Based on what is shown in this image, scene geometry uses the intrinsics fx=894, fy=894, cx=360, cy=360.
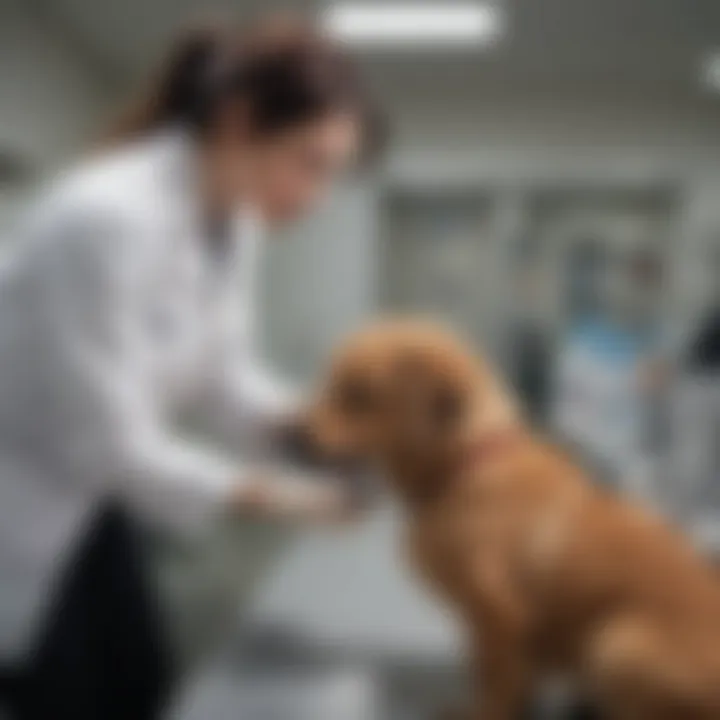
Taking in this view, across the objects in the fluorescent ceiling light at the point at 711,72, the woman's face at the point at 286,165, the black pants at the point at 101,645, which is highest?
the fluorescent ceiling light at the point at 711,72

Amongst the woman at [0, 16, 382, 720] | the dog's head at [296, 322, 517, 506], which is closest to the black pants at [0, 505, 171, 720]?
the woman at [0, 16, 382, 720]

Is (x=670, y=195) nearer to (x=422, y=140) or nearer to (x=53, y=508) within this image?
(x=422, y=140)

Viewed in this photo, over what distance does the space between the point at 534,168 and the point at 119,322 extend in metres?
0.25

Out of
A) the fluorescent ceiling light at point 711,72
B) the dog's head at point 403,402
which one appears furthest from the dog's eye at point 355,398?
the fluorescent ceiling light at point 711,72

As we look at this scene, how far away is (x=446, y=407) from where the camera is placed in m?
0.51

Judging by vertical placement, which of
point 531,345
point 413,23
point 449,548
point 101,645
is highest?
point 413,23

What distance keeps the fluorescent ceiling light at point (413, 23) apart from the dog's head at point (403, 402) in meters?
0.17

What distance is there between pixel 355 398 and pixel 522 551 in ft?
0.45

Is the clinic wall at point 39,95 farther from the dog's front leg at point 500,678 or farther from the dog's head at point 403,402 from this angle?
the dog's front leg at point 500,678

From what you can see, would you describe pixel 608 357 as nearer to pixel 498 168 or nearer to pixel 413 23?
pixel 498 168

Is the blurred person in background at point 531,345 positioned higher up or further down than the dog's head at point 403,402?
higher up

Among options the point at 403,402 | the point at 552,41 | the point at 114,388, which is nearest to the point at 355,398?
the point at 403,402

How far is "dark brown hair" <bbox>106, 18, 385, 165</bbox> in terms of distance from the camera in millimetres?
506

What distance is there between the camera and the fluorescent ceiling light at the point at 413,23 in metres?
0.52
